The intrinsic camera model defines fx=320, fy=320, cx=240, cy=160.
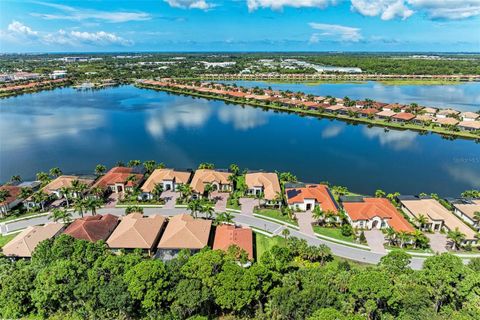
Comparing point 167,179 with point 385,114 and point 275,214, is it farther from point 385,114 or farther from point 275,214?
point 385,114

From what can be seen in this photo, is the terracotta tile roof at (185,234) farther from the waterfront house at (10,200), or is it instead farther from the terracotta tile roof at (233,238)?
the waterfront house at (10,200)

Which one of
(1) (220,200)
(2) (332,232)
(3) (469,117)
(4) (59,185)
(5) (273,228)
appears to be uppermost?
(3) (469,117)

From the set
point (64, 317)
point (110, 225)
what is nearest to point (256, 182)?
point (110, 225)

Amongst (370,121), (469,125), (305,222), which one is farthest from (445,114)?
(305,222)

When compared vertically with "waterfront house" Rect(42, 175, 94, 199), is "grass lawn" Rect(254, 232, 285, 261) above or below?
below

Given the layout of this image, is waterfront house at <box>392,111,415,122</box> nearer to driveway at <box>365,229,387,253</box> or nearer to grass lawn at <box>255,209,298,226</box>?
driveway at <box>365,229,387,253</box>

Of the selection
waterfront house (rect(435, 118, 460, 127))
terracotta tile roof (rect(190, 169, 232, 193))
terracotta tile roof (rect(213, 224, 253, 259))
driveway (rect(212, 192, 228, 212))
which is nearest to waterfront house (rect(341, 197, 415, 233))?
terracotta tile roof (rect(213, 224, 253, 259))
